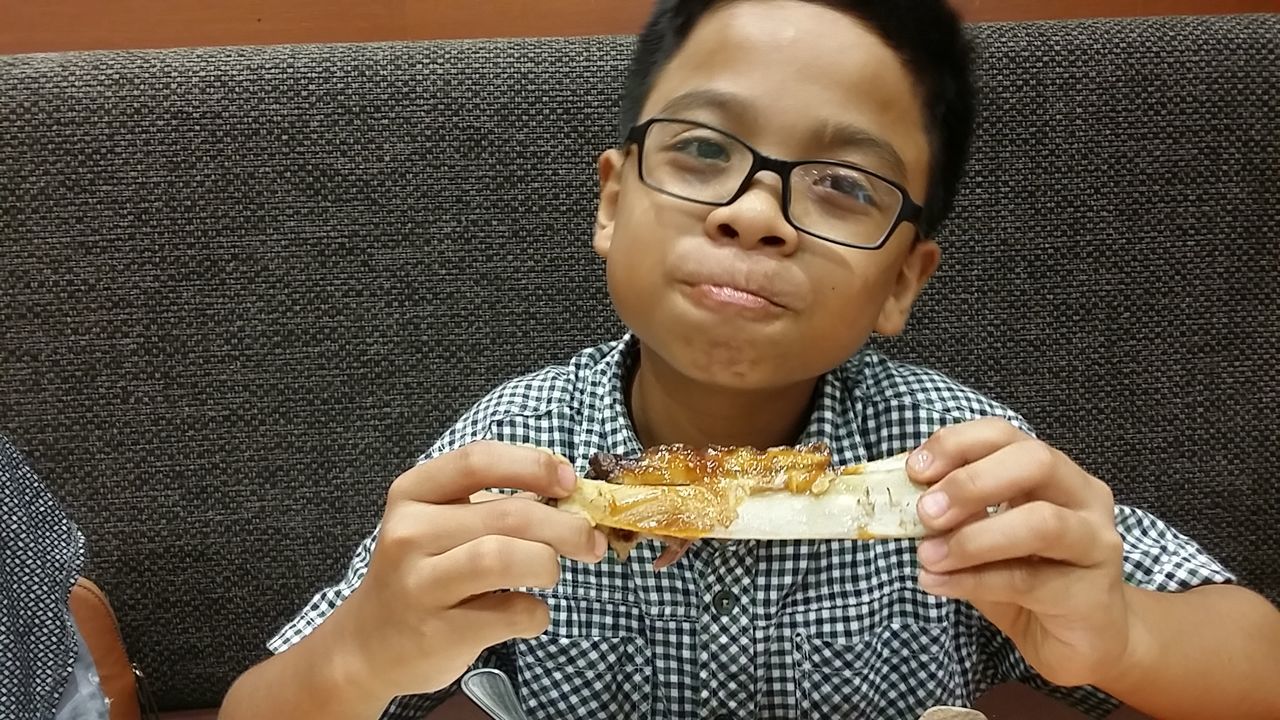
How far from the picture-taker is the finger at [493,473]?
2.50 ft

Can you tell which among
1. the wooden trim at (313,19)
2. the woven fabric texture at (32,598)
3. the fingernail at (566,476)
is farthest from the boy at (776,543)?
the wooden trim at (313,19)

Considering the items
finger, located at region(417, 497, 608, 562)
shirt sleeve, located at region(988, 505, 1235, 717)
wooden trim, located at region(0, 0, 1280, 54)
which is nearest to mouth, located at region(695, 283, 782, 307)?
finger, located at region(417, 497, 608, 562)

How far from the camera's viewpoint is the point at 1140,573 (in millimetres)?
1025

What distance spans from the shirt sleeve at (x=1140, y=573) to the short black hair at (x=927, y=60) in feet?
1.55

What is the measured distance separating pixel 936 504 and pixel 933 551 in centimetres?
5

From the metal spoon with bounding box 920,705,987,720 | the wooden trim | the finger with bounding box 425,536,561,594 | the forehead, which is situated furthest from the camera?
the wooden trim

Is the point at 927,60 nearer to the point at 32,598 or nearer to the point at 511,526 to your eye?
the point at 511,526

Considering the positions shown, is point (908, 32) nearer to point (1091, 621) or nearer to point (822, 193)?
point (822, 193)

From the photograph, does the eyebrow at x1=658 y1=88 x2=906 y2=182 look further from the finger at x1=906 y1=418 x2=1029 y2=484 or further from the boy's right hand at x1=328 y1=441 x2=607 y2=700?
the boy's right hand at x1=328 y1=441 x2=607 y2=700

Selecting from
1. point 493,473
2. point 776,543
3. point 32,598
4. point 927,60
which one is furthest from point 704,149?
point 32,598

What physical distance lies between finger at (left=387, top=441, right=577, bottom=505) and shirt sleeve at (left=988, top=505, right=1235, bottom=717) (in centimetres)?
70

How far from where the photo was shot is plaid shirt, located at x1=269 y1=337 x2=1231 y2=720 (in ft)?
3.43

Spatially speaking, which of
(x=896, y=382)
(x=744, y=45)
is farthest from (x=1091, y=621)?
(x=744, y=45)

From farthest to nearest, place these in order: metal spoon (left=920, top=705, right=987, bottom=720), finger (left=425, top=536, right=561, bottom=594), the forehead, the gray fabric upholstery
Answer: the gray fabric upholstery
metal spoon (left=920, top=705, right=987, bottom=720)
the forehead
finger (left=425, top=536, right=561, bottom=594)
